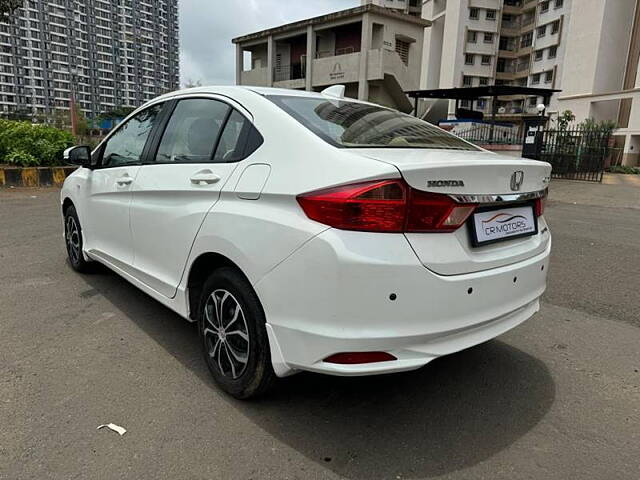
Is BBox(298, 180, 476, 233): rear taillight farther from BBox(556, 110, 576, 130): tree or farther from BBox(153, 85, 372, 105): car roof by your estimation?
BBox(556, 110, 576, 130): tree

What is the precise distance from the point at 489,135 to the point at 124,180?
20.0 meters

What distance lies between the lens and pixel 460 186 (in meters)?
2.14

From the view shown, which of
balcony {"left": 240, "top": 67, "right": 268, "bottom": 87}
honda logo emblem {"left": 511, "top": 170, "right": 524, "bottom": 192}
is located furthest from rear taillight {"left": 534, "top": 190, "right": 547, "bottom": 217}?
balcony {"left": 240, "top": 67, "right": 268, "bottom": 87}

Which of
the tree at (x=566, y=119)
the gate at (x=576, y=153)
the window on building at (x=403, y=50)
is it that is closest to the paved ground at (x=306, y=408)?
the gate at (x=576, y=153)

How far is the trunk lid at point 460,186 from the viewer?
2.05 meters

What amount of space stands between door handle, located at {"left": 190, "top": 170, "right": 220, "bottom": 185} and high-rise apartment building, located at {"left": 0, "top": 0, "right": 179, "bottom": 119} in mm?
127562

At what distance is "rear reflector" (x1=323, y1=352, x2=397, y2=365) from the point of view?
204cm

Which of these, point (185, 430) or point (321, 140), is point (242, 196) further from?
point (185, 430)

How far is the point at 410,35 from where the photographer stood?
103 feet

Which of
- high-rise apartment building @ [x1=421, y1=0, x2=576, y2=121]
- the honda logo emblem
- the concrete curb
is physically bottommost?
the concrete curb

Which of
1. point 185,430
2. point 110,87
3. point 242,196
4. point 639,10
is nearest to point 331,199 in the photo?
point 242,196

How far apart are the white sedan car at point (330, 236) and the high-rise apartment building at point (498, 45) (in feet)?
159

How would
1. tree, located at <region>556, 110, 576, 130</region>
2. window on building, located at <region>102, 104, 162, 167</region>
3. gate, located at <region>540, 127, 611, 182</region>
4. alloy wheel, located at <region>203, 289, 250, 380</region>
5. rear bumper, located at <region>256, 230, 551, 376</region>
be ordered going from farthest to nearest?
tree, located at <region>556, 110, 576, 130</region>
gate, located at <region>540, 127, 611, 182</region>
window on building, located at <region>102, 104, 162, 167</region>
alloy wheel, located at <region>203, 289, 250, 380</region>
rear bumper, located at <region>256, 230, 551, 376</region>

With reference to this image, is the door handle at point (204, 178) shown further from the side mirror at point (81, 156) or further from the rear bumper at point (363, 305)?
the side mirror at point (81, 156)
